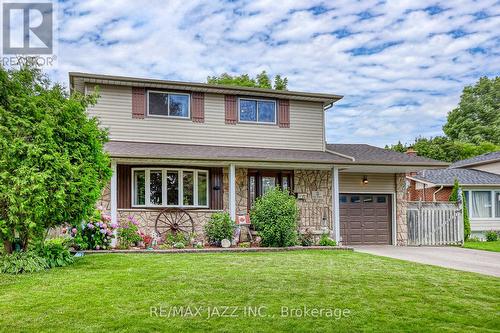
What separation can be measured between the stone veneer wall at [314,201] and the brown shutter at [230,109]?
2.75 metres

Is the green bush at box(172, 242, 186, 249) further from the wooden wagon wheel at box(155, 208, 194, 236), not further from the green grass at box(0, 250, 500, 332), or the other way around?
the green grass at box(0, 250, 500, 332)

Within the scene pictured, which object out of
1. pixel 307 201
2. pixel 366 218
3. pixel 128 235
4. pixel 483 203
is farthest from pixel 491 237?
pixel 128 235

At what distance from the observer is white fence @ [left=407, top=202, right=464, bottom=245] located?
1551cm

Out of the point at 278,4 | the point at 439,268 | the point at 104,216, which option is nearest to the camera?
the point at 439,268

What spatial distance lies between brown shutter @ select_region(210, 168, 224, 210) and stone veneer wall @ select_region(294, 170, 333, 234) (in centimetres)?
251

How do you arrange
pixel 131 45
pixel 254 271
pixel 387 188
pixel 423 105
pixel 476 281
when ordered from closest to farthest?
pixel 476 281 < pixel 254 271 < pixel 387 188 < pixel 131 45 < pixel 423 105

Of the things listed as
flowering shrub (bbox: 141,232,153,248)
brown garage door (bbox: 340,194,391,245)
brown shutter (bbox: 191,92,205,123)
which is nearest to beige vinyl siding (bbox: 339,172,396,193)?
brown garage door (bbox: 340,194,391,245)

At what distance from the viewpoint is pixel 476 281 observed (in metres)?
7.30

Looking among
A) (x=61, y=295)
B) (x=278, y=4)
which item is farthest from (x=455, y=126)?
(x=61, y=295)

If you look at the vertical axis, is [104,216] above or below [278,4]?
below

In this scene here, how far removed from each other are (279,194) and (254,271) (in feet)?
16.1

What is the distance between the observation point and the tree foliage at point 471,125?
35.8m

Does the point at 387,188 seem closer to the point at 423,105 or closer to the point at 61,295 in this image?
the point at 61,295

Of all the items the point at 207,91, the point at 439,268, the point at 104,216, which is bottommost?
Answer: the point at 439,268
